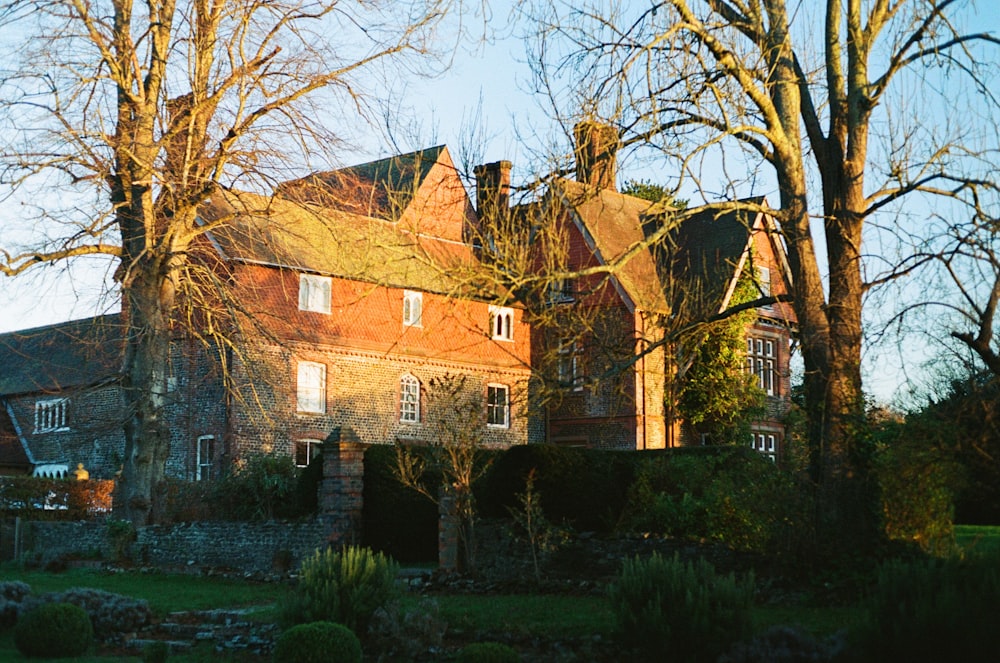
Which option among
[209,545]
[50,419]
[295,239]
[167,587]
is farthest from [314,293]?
[167,587]

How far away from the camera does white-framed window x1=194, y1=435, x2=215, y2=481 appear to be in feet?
113

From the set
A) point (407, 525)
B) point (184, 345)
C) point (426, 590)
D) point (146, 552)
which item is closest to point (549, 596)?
point (426, 590)

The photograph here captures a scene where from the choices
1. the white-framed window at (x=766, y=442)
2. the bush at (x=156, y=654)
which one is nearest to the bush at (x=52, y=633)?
the bush at (x=156, y=654)

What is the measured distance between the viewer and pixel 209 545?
2291cm

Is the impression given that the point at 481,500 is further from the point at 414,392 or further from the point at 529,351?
the point at 529,351

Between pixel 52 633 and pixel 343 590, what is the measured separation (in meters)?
3.21

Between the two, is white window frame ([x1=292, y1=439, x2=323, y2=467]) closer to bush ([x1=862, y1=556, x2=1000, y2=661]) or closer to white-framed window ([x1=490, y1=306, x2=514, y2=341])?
white-framed window ([x1=490, y1=306, x2=514, y2=341])

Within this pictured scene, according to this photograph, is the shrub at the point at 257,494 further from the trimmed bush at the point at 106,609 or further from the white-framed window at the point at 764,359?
the white-framed window at the point at 764,359

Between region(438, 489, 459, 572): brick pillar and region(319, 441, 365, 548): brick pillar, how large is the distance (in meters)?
2.42

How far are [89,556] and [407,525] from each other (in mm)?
8357

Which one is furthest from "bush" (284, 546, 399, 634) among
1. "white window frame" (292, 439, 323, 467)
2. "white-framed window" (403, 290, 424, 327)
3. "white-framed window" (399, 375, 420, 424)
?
"white-framed window" (403, 290, 424, 327)

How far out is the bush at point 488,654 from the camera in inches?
405

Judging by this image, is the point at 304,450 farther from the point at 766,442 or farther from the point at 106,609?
the point at 106,609

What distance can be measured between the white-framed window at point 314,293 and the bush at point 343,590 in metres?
23.5
